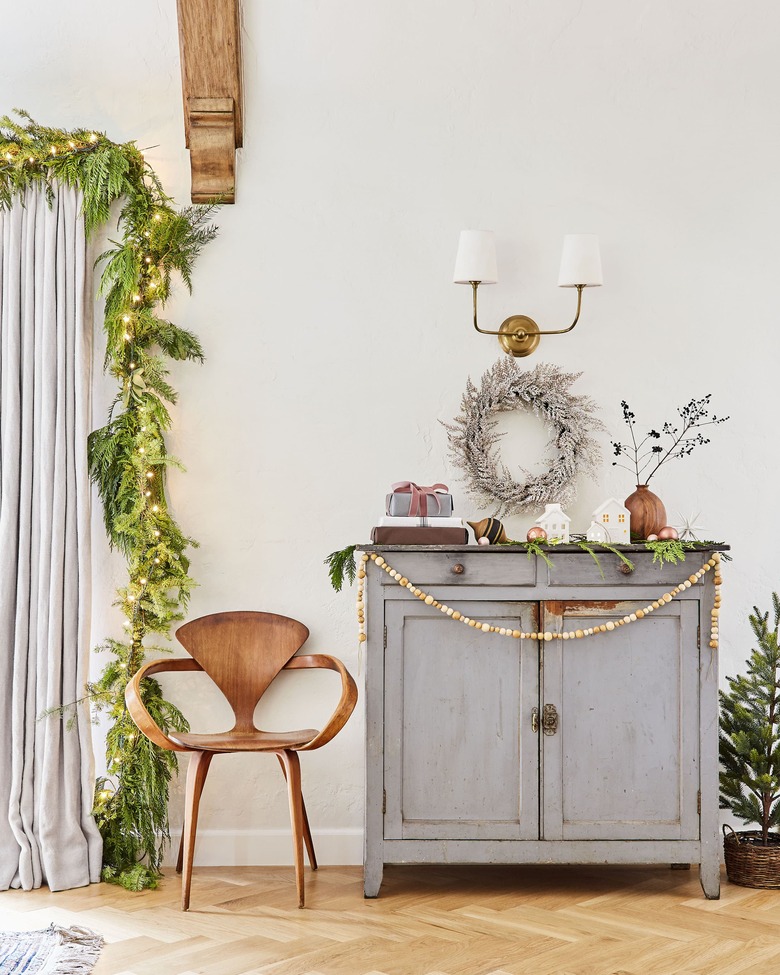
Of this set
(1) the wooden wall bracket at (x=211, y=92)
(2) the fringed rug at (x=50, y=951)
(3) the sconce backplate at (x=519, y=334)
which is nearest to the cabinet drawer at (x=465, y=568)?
(3) the sconce backplate at (x=519, y=334)

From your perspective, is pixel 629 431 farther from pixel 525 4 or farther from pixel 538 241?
pixel 525 4

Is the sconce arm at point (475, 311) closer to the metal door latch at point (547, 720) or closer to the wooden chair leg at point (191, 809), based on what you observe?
Result: the metal door latch at point (547, 720)

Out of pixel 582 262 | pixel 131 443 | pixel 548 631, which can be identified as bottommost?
pixel 548 631

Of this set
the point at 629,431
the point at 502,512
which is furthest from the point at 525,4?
the point at 502,512

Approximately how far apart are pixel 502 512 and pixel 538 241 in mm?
968

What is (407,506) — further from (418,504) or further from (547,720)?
(547,720)

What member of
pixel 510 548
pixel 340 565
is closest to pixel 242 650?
pixel 340 565

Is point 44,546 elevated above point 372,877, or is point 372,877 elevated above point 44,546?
point 44,546

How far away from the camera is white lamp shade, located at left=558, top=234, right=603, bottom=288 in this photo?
3.38 m

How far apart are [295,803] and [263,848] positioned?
0.54 m

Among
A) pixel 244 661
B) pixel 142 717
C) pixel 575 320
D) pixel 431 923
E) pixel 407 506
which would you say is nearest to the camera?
pixel 431 923

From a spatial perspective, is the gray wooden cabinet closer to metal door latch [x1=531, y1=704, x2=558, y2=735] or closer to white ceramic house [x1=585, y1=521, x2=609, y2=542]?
metal door latch [x1=531, y1=704, x2=558, y2=735]

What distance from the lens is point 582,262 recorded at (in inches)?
133

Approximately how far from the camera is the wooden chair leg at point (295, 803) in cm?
288
